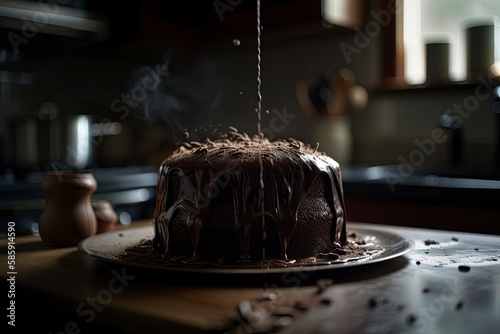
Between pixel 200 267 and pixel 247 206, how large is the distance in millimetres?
159

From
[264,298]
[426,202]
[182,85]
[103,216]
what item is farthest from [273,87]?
[264,298]

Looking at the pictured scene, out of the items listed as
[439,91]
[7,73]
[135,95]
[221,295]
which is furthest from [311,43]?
[221,295]

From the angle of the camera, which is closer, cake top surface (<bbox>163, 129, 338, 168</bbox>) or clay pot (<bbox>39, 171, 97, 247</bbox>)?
cake top surface (<bbox>163, 129, 338, 168</bbox>)

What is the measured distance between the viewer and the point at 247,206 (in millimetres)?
1055

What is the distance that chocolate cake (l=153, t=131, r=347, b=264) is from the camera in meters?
1.05

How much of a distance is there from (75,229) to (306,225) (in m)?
0.51

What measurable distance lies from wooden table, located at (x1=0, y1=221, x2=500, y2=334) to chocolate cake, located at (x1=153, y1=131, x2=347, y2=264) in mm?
138

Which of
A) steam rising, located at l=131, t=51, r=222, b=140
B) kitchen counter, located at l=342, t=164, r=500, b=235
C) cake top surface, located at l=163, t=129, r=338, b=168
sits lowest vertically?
kitchen counter, located at l=342, t=164, r=500, b=235

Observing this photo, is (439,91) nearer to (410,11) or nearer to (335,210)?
(410,11)

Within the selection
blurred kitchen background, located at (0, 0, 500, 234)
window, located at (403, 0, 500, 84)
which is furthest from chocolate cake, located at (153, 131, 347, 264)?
window, located at (403, 0, 500, 84)

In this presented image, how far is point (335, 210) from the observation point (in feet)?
3.85

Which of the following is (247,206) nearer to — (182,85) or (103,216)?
(103,216)

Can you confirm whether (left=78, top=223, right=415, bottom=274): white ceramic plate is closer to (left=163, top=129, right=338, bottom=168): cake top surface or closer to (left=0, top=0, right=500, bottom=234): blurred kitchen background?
(left=163, top=129, right=338, bottom=168): cake top surface

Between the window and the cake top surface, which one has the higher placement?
the window
